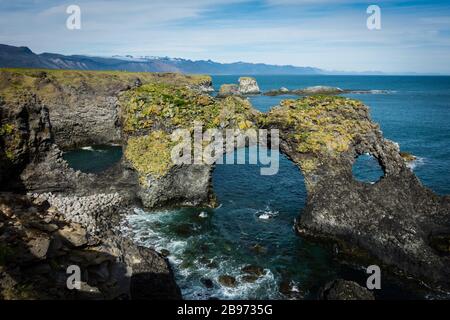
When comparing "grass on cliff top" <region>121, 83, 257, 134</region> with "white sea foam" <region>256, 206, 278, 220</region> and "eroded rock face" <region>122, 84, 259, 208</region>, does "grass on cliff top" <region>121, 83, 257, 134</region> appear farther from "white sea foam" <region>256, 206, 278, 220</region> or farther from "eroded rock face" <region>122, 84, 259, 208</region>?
"white sea foam" <region>256, 206, 278, 220</region>

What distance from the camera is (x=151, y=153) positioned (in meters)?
38.5

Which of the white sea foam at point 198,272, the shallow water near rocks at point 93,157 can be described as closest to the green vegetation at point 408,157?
the white sea foam at point 198,272

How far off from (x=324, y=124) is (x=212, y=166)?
41.9 feet

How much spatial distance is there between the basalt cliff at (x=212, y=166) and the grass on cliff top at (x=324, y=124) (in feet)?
0.34

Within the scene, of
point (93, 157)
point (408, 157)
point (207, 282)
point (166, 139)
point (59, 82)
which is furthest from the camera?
point (59, 82)

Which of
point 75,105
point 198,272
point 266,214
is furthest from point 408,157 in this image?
point 75,105

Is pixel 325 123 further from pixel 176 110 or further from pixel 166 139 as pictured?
pixel 166 139

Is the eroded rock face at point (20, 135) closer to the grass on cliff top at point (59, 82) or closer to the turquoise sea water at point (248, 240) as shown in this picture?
the turquoise sea water at point (248, 240)

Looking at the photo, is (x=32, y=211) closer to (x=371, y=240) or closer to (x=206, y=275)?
(x=206, y=275)

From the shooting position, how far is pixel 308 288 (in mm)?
26281

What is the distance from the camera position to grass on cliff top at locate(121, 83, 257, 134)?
39.0 metres

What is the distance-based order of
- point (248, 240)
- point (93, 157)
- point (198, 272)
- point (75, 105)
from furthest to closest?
1. point (75, 105)
2. point (93, 157)
3. point (248, 240)
4. point (198, 272)

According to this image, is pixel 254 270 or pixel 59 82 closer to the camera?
pixel 254 270
